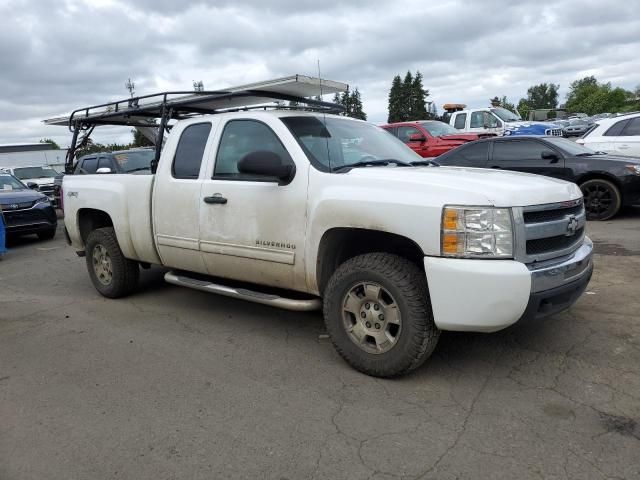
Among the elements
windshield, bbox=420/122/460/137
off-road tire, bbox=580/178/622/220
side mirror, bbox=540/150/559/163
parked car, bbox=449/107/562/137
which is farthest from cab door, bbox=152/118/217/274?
parked car, bbox=449/107/562/137

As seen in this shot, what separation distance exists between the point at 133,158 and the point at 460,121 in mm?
10199

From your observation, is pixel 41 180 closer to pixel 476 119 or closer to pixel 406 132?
pixel 406 132

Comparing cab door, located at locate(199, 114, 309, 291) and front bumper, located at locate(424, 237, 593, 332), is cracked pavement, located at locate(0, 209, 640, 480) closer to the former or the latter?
front bumper, located at locate(424, 237, 593, 332)

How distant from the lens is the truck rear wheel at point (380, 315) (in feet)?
10.9

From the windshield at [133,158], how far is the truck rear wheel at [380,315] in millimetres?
6328

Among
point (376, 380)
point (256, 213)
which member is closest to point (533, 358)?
point (376, 380)

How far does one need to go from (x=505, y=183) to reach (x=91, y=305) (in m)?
4.54

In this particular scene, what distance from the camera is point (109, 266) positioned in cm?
582

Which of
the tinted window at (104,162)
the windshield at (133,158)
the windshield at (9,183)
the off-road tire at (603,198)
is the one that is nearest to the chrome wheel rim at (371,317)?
the windshield at (133,158)

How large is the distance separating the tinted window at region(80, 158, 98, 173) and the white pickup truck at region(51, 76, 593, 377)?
6840mm

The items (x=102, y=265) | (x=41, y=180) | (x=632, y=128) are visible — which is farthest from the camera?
(x=41, y=180)

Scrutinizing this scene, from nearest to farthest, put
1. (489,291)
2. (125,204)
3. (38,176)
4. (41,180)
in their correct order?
(489,291), (125,204), (41,180), (38,176)

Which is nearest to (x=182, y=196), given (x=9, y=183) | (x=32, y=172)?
(x=9, y=183)

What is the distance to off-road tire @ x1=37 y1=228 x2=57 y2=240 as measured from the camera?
11.5 metres
